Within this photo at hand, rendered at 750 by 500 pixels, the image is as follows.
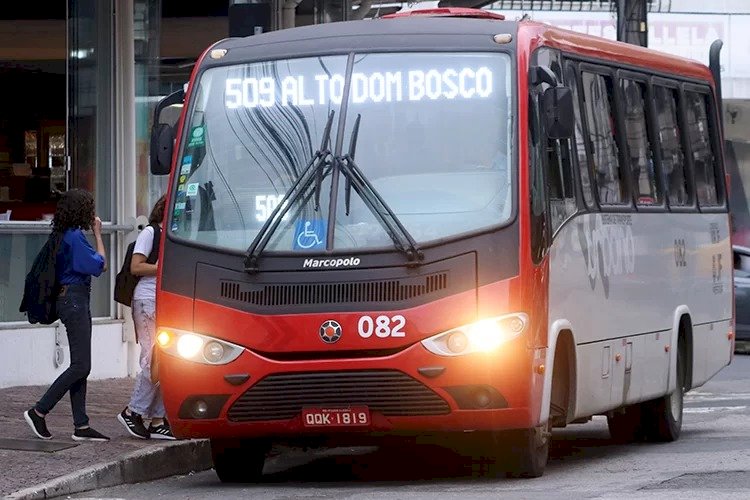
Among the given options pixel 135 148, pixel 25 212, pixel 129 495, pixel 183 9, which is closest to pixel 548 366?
pixel 129 495

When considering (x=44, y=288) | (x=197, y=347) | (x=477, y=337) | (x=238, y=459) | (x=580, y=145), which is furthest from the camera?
(x=44, y=288)

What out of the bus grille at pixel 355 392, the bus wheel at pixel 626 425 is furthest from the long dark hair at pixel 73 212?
the bus wheel at pixel 626 425

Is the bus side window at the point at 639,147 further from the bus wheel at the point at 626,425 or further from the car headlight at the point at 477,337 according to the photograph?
the car headlight at the point at 477,337

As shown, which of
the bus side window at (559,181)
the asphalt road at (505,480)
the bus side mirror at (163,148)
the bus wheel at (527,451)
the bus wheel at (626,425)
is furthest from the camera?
the bus wheel at (626,425)

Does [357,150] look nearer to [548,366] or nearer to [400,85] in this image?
[400,85]

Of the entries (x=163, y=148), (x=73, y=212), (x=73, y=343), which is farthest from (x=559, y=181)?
(x=73, y=343)

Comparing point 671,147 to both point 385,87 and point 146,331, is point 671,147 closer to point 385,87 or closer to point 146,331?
point 385,87

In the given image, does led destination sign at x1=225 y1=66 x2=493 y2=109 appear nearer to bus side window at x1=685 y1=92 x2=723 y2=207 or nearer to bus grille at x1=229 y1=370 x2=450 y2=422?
bus grille at x1=229 y1=370 x2=450 y2=422

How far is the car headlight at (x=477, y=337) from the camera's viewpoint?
10406 mm

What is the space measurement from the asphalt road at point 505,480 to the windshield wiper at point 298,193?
1.40 m

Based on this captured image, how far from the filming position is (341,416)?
10.5 metres

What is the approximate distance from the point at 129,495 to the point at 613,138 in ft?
14.2

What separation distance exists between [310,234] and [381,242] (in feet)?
1.44

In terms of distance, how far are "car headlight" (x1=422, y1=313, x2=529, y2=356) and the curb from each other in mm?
2261
